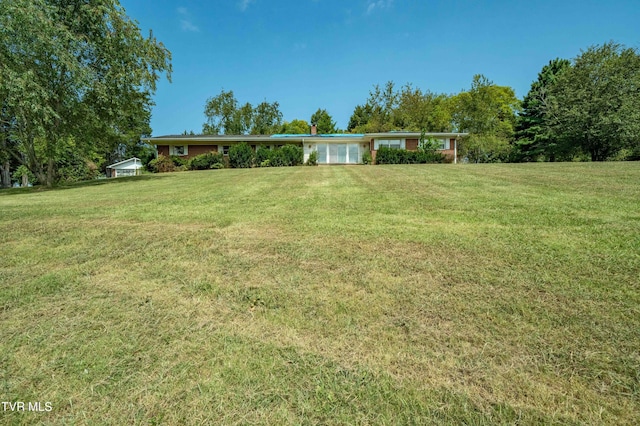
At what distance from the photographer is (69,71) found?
1203 cm

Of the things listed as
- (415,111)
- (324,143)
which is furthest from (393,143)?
(415,111)

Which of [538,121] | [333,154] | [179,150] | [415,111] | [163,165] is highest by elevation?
[415,111]

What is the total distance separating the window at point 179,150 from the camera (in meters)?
25.9

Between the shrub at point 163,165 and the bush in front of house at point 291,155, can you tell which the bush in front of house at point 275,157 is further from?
the shrub at point 163,165

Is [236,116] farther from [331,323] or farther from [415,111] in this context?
[331,323]

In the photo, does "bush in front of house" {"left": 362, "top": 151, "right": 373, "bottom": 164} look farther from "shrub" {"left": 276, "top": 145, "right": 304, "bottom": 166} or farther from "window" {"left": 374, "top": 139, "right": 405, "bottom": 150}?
"shrub" {"left": 276, "top": 145, "right": 304, "bottom": 166}

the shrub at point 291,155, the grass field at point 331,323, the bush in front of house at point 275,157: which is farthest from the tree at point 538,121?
the grass field at point 331,323

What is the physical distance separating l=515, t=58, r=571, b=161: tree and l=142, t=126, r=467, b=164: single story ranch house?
1054cm

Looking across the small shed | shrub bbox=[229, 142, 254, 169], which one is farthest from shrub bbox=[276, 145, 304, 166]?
the small shed

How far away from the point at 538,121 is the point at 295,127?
32.7 meters

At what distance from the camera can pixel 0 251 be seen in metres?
3.83

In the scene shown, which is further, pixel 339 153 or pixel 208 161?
pixel 339 153

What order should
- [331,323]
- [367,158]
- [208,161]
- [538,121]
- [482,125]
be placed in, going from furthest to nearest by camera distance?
1. [482,125]
2. [538,121]
3. [367,158]
4. [208,161]
5. [331,323]

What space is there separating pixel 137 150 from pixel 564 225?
193ft
